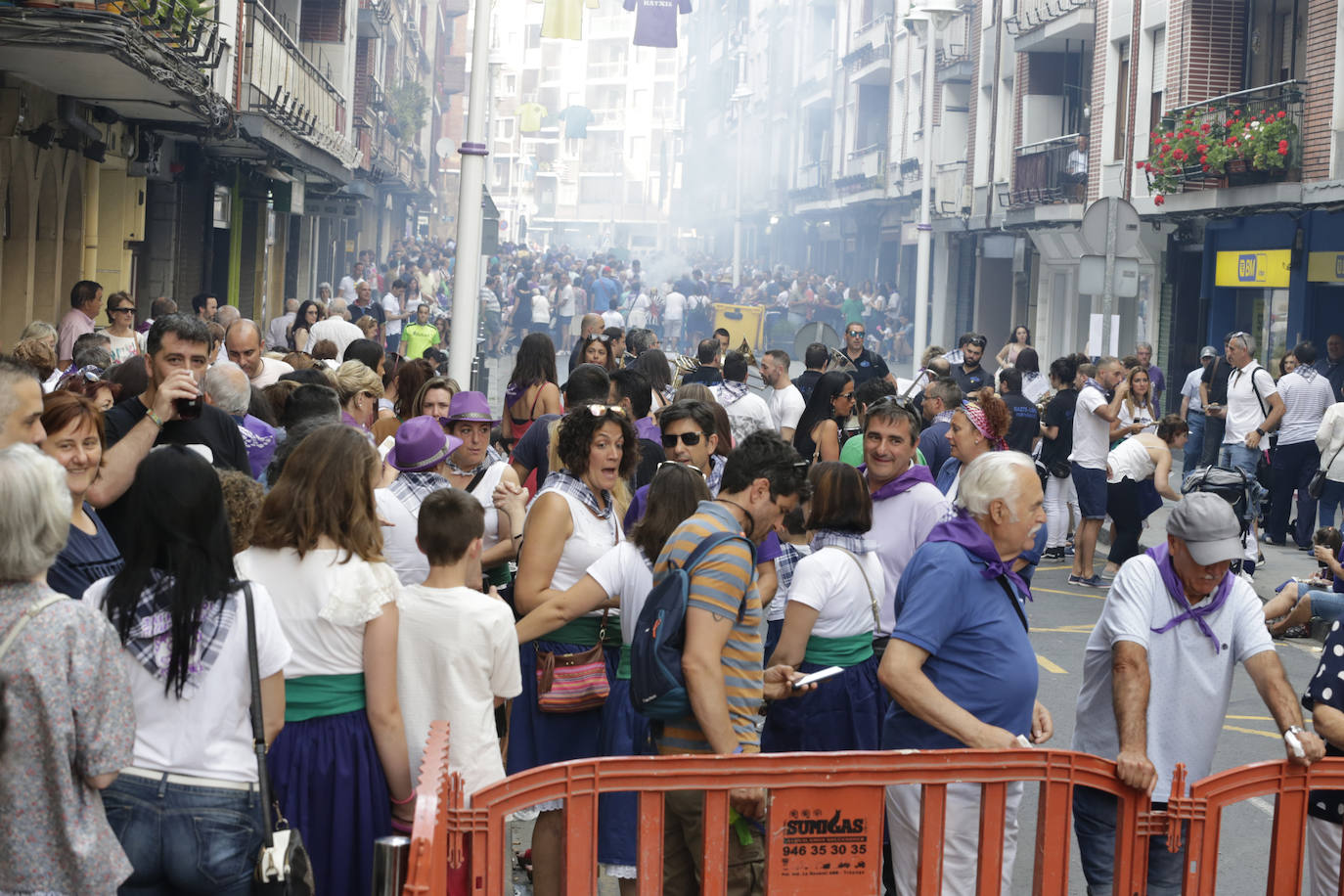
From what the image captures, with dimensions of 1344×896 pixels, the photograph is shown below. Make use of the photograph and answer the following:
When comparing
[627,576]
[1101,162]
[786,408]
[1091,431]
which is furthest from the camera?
[1101,162]

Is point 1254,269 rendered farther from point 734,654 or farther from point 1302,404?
point 734,654

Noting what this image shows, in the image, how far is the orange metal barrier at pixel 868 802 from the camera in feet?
12.6

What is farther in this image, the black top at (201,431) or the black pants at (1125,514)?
the black pants at (1125,514)

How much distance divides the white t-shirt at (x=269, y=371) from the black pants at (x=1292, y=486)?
10.1 meters

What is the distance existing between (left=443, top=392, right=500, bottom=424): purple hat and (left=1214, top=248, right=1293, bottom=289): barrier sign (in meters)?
17.4

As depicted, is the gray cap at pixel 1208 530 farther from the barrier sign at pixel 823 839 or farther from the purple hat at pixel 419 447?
the purple hat at pixel 419 447

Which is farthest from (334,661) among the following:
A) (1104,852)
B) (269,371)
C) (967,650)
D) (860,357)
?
(860,357)

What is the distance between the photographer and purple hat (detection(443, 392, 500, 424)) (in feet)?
22.6

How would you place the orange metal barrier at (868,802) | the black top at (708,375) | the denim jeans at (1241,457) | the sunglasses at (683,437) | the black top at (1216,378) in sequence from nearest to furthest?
the orange metal barrier at (868,802)
the sunglasses at (683,437)
the black top at (708,375)
the denim jeans at (1241,457)
the black top at (1216,378)

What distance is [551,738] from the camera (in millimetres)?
5605

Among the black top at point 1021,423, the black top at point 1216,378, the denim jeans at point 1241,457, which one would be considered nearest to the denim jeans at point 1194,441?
the black top at point 1216,378

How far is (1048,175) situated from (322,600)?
28.2m

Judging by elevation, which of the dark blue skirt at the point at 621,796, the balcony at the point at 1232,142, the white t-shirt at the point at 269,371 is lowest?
the dark blue skirt at the point at 621,796

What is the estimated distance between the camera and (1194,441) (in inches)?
795
